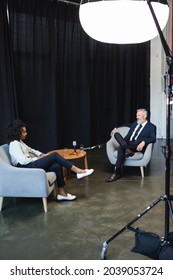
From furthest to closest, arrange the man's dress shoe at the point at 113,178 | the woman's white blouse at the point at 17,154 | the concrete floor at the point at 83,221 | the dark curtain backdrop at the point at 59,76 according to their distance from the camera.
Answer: the dark curtain backdrop at the point at 59,76, the man's dress shoe at the point at 113,178, the woman's white blouse at the point at 17,154, the concrete floor at the point at 83,221

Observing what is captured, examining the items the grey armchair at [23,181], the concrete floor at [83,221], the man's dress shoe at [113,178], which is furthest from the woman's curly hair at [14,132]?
the man's dress shoe at [113,178]

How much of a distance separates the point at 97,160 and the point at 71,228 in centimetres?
276

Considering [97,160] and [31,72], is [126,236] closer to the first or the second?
[97,160]

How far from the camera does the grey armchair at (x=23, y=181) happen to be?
10.8 ft

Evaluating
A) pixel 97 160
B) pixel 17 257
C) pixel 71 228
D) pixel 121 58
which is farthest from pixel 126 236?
pixel 121 58

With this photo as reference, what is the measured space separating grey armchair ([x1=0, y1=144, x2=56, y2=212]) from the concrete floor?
23 centimetres

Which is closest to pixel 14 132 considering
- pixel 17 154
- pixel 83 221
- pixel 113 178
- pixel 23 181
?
pixel 17 154

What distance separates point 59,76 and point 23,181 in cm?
310

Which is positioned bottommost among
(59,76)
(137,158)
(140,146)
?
(137,158)

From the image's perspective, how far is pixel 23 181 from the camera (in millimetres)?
3326

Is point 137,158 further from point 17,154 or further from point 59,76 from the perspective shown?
point 59,76

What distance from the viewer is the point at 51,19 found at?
18.3ft

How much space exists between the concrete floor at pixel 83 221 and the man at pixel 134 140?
230 mm

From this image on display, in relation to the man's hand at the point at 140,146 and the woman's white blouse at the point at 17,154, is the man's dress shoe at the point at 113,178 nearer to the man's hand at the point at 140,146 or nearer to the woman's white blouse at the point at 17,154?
the man's hand at the point at 140,146
